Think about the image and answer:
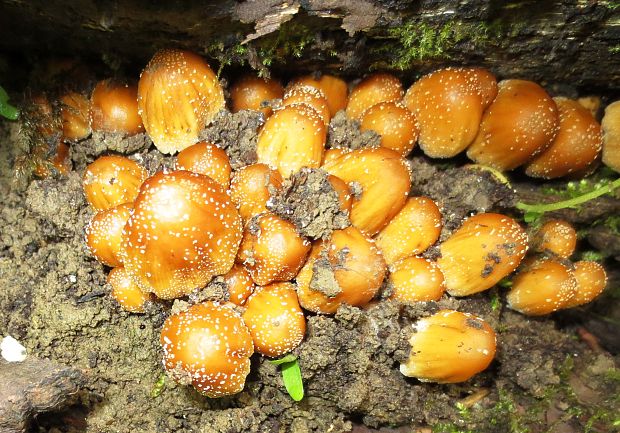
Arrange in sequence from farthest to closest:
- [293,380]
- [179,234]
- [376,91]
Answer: [376,91], [293,380], [179,234]

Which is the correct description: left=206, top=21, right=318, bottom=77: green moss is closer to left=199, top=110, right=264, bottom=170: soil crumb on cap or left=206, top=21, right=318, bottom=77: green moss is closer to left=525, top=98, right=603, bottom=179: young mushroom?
left=199, top=110, right=264, bottom=170: soil crumb on cap

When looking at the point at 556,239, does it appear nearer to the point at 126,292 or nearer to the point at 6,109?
the point at 126,292

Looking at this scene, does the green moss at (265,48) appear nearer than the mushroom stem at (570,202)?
Yes

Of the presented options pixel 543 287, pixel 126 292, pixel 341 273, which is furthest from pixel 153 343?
pixel 543 287

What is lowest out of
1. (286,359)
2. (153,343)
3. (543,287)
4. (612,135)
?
(543,287)

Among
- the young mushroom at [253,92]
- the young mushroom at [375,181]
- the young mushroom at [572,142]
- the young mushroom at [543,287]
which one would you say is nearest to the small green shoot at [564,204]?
the young mushroom at [572,142]

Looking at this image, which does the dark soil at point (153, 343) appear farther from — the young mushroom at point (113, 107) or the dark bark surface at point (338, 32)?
the dark bark surface at point (338, 32)

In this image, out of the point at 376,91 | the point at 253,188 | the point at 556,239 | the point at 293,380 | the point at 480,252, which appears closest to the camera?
the point at 253,188
